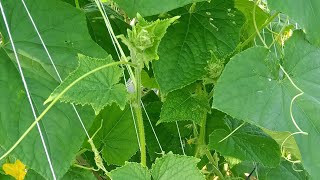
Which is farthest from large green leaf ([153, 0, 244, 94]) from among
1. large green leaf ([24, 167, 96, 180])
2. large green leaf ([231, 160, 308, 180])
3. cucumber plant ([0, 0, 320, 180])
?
large green leaf ([231, 160, 308, 180])

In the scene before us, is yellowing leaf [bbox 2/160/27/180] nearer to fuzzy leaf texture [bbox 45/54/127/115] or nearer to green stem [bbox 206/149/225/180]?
fuzzy leaf texture [bbox 45/54/127/115]

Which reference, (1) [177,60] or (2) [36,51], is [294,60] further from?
(2) [36,51]

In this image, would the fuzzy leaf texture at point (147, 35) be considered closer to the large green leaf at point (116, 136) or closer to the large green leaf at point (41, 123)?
Result: the large green leaf at point (41, 123)

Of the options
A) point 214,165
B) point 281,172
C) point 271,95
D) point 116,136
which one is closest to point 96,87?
point 271,95

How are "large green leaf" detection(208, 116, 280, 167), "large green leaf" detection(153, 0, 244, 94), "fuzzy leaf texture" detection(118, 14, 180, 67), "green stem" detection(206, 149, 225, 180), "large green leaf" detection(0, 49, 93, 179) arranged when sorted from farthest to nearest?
1. "green stem" detection(206, 149, 225, 180)
2. "large green leaf" detection(208, 116, 280, 167)
3. "large green leaf" detection(153, 0, 244, 94)
4. "large green leaf" detection(0, 49, 93, 179)
5. "fuzzy leaf texture" detection(118, 14, 180, 67)

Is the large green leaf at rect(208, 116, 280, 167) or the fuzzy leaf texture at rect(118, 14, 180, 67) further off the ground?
the fuzzy leaf texture at rect(118, 14, 180, 67)

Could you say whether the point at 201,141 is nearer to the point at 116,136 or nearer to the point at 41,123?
the point at 116,136

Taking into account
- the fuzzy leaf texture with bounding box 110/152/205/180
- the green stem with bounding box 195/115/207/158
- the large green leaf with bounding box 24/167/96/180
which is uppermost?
the fuzzy leaf texture with bounding box 110/152/205/180

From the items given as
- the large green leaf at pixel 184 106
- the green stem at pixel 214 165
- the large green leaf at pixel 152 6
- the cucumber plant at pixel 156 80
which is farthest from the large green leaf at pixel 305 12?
the green stem at pixel 214 165
